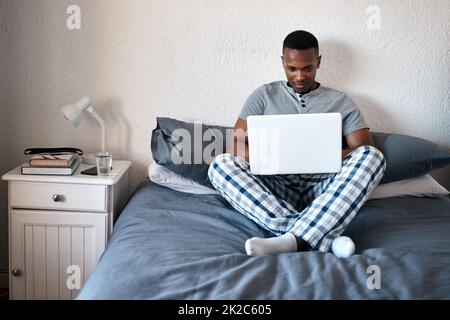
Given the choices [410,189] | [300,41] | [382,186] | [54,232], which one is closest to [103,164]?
[54,232]

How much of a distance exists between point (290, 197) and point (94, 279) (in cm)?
87

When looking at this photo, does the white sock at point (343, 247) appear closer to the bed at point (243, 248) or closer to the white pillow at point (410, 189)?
the bed at point (243, 248)

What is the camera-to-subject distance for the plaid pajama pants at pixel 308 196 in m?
1.63

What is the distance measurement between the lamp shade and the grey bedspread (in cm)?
46

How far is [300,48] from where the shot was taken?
2.11 m

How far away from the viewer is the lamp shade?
6.88 feet

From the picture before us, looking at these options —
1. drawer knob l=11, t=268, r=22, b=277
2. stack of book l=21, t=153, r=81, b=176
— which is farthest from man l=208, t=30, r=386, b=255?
drawer knob l=11, t=268, r=22, b=277

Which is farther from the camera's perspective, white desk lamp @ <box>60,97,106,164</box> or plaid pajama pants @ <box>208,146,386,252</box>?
white desk lamp @ <box>60,97,106,164</box>

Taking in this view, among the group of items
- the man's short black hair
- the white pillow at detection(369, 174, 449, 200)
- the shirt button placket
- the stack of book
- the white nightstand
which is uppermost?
the man's short black hair

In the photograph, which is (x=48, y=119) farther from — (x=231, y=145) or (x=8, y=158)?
(x=231, y=145)

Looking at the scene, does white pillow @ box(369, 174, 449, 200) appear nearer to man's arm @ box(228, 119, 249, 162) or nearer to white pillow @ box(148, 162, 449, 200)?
white pillow @ box(148, 162, 449, 200)

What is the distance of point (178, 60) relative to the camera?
2295mm

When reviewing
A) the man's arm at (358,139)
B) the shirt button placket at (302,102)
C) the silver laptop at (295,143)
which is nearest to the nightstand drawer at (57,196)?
the silver laptop at (295,143)
